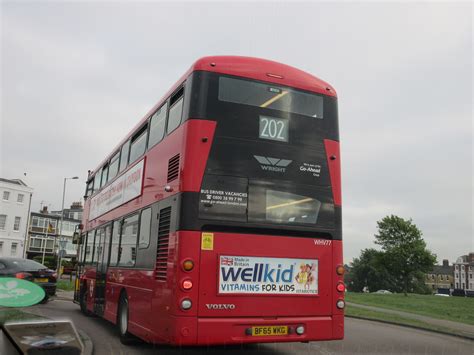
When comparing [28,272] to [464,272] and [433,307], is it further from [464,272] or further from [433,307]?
[464,272]

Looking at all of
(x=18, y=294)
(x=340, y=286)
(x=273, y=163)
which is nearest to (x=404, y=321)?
(x=340, y=286)

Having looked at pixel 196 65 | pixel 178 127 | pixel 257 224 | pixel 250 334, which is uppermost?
pixel 196 65

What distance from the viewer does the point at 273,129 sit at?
7.47 m

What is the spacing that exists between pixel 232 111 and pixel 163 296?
292 centimetres

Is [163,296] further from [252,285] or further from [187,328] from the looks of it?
[252,285]

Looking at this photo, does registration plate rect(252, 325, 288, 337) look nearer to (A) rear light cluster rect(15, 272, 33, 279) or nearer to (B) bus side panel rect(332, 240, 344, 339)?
(B) bus side panel rect(332, 240, 344, 339)

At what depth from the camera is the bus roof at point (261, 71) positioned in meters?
7.38

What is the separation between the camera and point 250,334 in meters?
6.78

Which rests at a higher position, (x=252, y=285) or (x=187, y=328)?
(x=252, y=285)

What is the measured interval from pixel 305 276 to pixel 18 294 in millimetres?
4725

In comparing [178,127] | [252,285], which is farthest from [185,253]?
[178,127]

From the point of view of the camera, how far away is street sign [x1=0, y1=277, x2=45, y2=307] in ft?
11.1

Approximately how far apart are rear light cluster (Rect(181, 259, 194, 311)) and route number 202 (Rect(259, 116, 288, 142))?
2.21 m

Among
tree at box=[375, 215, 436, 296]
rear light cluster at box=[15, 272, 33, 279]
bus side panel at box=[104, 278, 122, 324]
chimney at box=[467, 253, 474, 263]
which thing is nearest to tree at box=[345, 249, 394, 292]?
tree at box=[375, 215, 436, 296]
